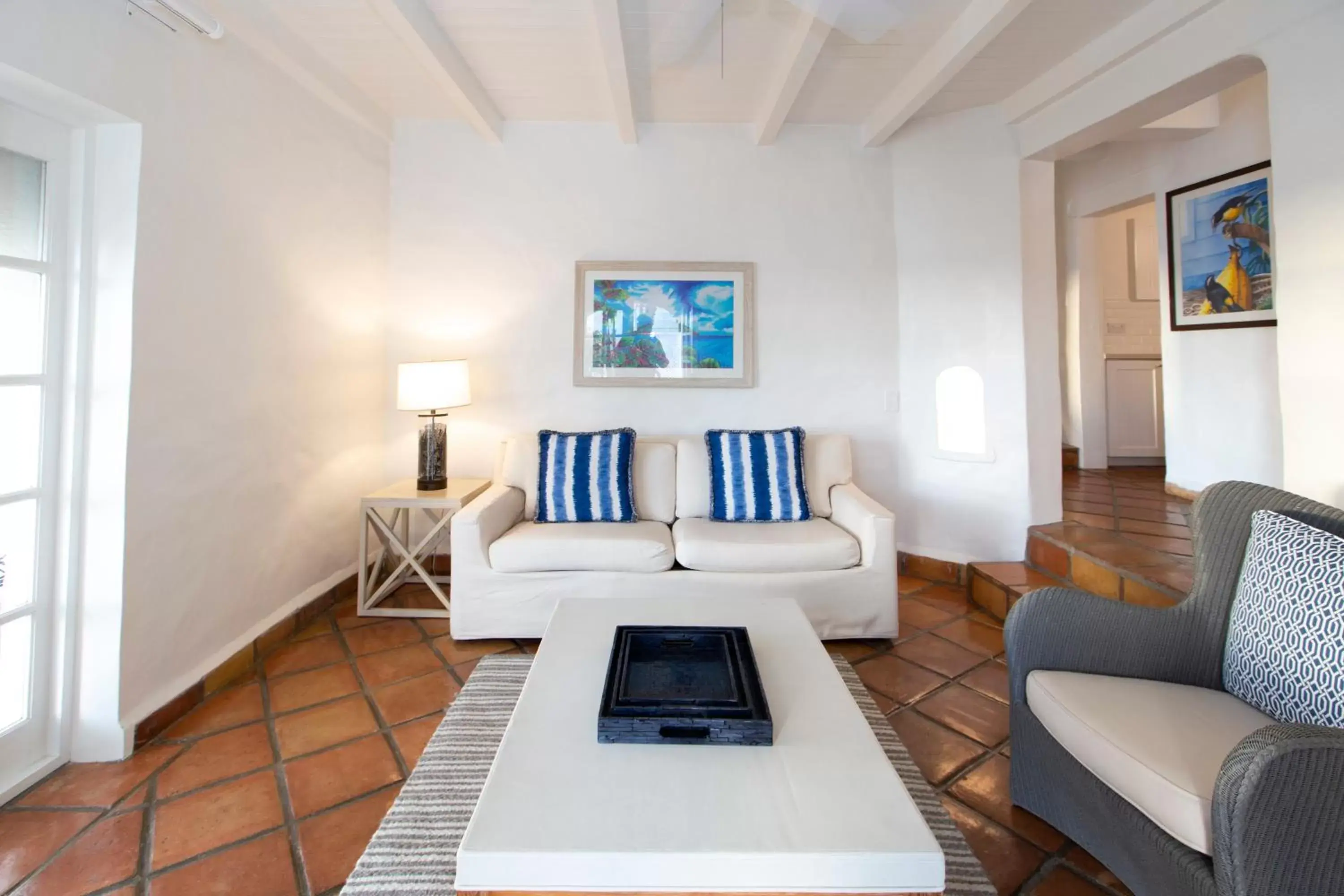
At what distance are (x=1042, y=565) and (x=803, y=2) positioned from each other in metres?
2.64

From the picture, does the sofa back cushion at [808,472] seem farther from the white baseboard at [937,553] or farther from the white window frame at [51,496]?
the white window frame at [51,496]

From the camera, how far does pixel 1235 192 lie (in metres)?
3.21

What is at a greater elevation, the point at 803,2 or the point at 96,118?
the point at 803,2

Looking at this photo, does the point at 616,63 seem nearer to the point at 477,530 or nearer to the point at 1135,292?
the point at 477,530

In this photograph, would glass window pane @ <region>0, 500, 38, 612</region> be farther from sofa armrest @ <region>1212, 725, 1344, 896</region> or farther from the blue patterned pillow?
the blue patterned pillow

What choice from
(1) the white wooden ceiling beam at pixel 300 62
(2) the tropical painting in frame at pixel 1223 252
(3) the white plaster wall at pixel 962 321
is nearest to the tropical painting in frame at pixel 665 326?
(3) the white plaster wall at pixel 962 321

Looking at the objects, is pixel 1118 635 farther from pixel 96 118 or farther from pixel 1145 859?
pixel 96 118

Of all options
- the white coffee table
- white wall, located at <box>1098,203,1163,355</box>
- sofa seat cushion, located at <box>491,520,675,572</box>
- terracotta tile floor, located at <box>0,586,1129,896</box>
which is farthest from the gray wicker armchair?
white wall, located at <box>1098,203,1163,355</box>

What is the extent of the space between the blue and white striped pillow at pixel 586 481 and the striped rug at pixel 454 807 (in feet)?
2.92

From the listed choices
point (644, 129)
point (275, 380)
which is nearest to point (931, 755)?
point (275, 380)

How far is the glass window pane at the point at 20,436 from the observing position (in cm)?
152

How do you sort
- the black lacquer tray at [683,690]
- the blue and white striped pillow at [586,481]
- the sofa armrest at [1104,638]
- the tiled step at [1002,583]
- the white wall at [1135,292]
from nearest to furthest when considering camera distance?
the black lacquer tray at [683,690], the sofa armrest at [1104,638], the tiled step at [1002,583], the blue and white striped pillow at [586,481], the white wall at [1135,292]

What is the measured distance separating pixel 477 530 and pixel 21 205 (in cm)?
161

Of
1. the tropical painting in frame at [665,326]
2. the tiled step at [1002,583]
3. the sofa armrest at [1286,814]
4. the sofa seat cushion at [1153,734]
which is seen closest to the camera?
the sofa armrest at [1286,814]
